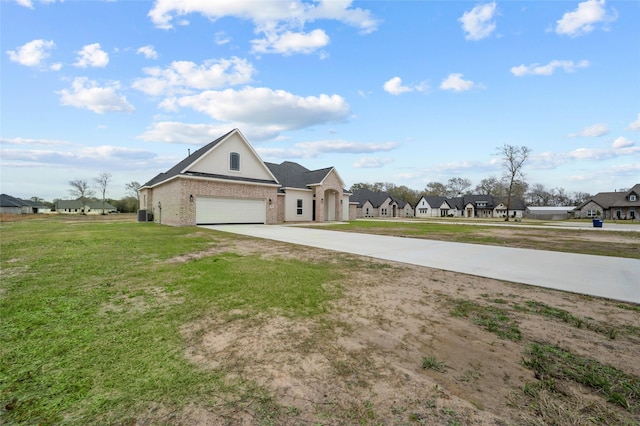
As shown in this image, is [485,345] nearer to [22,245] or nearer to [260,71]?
[22,245]

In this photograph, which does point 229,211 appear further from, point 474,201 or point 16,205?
point 16,205

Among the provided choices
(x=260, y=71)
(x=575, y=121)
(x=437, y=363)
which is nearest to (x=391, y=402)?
(x=437, y=363)

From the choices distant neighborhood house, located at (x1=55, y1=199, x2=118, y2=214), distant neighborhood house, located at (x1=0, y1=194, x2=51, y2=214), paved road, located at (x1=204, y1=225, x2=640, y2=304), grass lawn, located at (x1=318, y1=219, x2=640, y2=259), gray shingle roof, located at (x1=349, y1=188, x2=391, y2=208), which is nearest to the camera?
paved road, located at (x1=204, y1=225, x2=640, y2=304)

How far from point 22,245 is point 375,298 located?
1228 cm

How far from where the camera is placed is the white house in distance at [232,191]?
18.8 meters

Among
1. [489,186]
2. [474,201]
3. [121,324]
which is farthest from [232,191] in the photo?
[489,186]

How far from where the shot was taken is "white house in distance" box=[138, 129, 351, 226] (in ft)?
61.5

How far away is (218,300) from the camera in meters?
4.05

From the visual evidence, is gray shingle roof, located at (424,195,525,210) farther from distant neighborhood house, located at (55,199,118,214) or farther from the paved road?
distant neighborhood house, located at (55,199,118,214)

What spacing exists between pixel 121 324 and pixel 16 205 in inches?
3770

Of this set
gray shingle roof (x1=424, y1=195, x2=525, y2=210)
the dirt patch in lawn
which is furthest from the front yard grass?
gray shingle roof (x1=424, y1=195, x2=525, y2=210)

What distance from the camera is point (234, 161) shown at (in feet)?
69.6

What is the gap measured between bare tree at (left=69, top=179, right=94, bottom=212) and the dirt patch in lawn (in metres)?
87.7

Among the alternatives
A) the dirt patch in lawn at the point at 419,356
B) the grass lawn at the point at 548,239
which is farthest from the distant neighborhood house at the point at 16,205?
the dirt patch in lawn at the point at 419,356
